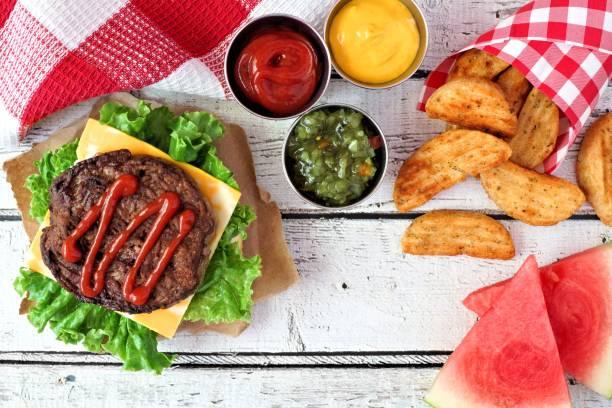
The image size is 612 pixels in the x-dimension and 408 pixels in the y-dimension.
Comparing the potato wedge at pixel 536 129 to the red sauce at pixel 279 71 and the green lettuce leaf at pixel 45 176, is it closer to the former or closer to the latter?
the red sauce at pixel 279 71

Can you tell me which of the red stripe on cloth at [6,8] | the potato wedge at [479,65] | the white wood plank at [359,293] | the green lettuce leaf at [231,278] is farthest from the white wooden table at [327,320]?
the red stripe on cloth at [6,8]


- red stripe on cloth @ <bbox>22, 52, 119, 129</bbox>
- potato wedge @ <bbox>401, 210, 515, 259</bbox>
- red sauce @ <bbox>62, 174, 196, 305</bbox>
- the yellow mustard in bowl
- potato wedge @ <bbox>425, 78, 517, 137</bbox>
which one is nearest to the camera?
red sauce @ <bbox>62, 174, 196, 305</bbox>

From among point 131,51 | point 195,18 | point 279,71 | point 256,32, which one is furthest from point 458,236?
point 131,51

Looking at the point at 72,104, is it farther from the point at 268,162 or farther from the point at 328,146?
the point at 328,146

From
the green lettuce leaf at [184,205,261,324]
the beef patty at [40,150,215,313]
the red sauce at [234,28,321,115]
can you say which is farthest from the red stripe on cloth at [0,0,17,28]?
the green lettuce leaf at [184,205,261,324]

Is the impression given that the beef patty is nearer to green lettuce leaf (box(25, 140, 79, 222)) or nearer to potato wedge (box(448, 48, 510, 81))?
green lettuce leaf (box(25, 140, 79, 222))
